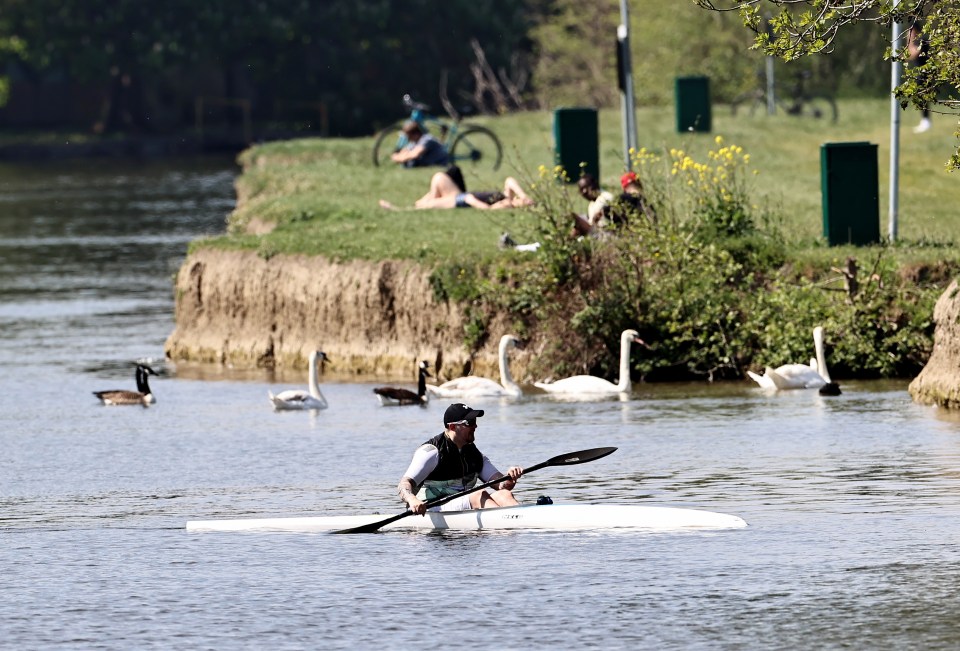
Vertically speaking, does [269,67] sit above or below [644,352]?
above

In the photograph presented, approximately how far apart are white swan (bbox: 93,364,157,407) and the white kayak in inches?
320

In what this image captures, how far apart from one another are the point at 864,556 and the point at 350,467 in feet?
22.3

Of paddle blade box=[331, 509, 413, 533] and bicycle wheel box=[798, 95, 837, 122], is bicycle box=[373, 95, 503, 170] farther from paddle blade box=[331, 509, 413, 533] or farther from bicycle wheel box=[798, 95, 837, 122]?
paddle blade box=[331, 509, 413, 533]

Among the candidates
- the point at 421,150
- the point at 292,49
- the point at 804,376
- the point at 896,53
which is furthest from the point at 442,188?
the point at 292,49

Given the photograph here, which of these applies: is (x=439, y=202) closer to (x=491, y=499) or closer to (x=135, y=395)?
(x=135, y=395)

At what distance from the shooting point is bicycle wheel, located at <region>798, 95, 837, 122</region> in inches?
2060

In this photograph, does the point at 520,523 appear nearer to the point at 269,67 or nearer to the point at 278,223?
the point at 278,223

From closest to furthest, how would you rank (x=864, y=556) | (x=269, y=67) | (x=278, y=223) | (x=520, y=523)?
(x=864, y=556)
(x=520, y=523)
(x=278, y=223)
(x=269, y=67)

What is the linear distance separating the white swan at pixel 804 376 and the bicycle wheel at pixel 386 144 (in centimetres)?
2099

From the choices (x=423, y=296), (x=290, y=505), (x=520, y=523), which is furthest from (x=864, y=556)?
(x=423, y=296)

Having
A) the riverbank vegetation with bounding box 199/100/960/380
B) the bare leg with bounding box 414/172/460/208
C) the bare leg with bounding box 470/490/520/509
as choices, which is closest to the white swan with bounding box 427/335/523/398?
the riverbank vegetation with bounding box 199/100/960/380

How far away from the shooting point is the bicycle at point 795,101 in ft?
185

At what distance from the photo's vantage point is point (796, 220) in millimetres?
31547

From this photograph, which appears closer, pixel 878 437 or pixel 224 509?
pixel 224 509
